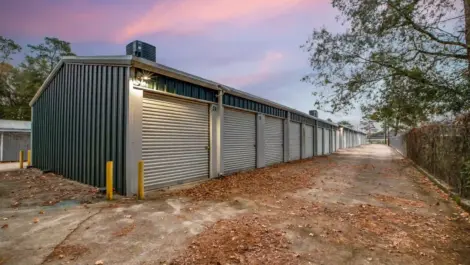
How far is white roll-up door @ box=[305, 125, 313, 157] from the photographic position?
1764 cm

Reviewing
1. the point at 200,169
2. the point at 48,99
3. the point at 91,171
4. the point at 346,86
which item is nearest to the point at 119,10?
the point at 48,99

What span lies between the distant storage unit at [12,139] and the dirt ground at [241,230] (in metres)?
14.2

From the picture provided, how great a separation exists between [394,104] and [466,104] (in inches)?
76.8

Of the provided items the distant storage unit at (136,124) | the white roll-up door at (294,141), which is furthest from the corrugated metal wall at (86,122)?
the white roll-up door at (294,141)

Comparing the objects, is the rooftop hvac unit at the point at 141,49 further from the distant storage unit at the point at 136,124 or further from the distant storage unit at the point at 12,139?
the distant storage unit at the point at 12,139

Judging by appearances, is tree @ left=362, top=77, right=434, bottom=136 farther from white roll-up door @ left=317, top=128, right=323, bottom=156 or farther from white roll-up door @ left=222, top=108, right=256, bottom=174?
white roll-up door @ left=317, top=128, right=323, bottom=156

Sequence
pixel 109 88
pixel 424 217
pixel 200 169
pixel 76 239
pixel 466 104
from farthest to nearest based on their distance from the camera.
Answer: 1. pixel 200 169
2. pixel 466 104
3. pixel 109 88
4. pixel 424 217
5. pixel 76 239

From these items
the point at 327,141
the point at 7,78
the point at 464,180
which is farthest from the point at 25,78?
the point at 464,180

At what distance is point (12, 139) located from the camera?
15148mm

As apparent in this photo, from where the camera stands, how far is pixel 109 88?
5844 mm

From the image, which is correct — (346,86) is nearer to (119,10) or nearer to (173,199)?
(173,199)

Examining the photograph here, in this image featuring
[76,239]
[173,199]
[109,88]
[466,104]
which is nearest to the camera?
[76,239]

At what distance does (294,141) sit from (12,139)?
19016 mm

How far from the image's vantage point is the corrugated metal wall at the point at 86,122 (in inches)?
220
